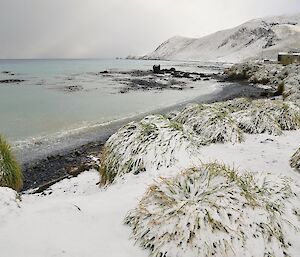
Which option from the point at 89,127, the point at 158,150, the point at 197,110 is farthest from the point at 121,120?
the point at 158,150

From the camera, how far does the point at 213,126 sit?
29.5 feet

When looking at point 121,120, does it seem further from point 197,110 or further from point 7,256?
point 7,256

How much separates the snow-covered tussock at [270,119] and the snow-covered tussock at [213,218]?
5.07 m

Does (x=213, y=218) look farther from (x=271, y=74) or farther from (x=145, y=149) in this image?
(x=271, y=74)

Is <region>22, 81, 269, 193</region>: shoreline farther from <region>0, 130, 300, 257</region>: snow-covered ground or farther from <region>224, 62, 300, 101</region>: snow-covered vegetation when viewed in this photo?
<region>224, 62, 300, 101</region>: snow-covered vegetation

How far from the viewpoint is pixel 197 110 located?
10453 mm

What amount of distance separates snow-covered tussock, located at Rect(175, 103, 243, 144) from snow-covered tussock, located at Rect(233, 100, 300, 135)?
0.94 metres

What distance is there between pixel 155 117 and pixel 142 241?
14.9 feet

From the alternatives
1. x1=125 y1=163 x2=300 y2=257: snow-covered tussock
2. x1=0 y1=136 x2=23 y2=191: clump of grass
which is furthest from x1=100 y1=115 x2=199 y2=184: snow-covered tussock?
x1=0 y1=136 x2=23 y2=191: clump of grass

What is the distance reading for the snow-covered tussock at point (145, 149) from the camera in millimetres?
6793

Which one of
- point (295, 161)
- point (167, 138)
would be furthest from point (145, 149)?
point (295, 161)

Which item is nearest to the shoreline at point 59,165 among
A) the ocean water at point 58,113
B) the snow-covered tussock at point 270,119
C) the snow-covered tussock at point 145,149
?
the ocean water at point 58,113

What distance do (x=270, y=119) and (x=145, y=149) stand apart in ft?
16.0

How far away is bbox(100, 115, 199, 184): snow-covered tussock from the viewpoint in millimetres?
6793
